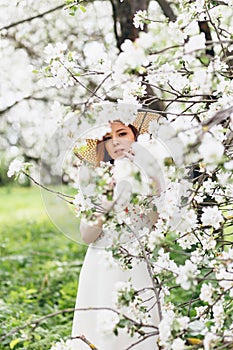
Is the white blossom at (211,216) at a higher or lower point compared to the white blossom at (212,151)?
higher

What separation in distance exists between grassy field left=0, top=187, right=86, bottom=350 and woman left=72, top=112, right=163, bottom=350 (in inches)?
7.9

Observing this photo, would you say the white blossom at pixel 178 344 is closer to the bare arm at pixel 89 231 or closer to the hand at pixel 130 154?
the hand at pixel 130 154

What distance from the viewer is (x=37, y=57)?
8.02 meters

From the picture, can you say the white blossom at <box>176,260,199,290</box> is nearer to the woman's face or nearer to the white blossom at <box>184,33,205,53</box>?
the white blossom at <box>184,33,205,53</box>

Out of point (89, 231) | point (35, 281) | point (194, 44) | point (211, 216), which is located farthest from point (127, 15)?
point (194, 44)

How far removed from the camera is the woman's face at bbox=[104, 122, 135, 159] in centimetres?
286

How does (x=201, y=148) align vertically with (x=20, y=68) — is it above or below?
below

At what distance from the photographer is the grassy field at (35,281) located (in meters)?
4.02

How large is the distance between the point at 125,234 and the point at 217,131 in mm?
669

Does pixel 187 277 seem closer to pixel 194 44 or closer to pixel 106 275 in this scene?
pixel 194 44

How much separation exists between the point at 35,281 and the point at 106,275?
9.55ft

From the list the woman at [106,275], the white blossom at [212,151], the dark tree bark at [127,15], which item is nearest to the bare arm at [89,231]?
the woman at [106,275]

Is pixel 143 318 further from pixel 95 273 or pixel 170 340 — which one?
pixel 95 273

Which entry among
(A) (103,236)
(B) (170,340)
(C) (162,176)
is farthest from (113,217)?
(A) (103,236)
